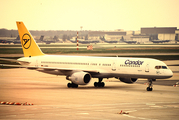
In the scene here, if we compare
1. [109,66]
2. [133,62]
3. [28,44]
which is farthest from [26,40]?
[133,62]

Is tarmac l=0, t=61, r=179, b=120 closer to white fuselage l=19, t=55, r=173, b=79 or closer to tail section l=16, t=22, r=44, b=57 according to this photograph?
white fuselage l=19, t=55, r=173, b=79

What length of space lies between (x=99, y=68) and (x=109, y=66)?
1523mm

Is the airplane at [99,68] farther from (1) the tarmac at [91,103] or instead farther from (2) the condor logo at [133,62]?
(1) the tarmac at [91,103]

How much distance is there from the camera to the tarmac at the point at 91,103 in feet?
86.2

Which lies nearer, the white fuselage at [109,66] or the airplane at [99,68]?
the white fuselage at [109,66]

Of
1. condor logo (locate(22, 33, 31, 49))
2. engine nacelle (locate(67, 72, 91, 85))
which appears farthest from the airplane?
condor logo (locate(22, 33, 31, 49))

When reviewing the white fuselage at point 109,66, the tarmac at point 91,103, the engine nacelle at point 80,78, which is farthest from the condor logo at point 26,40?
the engine nacelle at point 80,78

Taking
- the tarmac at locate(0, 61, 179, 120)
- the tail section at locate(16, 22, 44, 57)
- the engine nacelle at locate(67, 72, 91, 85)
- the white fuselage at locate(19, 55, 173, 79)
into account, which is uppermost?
the tail section at locate(16, 22, 44, 57)

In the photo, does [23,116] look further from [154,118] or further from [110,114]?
[154,118]

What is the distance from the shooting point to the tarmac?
26.3 metres

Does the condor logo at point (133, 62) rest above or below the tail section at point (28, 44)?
below

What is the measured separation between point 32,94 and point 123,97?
1003 cm

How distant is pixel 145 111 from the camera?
28.3 metres

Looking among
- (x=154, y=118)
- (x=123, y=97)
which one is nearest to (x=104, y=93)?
(x=123, y=97)
